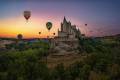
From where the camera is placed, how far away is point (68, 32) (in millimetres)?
89938

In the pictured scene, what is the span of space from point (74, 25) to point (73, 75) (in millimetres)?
67014

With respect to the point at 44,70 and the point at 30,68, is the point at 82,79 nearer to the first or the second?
the point at 44,70

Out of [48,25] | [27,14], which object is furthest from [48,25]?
[27,14]

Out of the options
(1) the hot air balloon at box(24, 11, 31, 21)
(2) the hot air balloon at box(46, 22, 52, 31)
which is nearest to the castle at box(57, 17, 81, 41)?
(2) the hot air balloon at box(46, 22, 52, 31)

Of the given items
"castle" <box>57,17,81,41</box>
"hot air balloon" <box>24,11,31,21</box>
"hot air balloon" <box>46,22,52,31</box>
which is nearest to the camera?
"hot air balloon" <box>24,11,31,21</box>

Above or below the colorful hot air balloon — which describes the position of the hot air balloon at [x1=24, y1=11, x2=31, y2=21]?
above

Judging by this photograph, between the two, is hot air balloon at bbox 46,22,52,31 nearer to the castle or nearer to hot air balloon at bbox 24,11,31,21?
the castle

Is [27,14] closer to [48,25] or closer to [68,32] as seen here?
[48,25]

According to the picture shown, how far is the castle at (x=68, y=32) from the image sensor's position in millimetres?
85325

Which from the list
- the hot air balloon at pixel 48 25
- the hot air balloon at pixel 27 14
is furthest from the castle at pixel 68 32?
the hot air balloon at pixel 27 14

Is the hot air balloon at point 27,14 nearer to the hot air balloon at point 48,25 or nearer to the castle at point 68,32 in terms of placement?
the hot air balloon at point 48,25

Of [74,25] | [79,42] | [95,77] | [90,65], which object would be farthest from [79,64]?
[74,25]

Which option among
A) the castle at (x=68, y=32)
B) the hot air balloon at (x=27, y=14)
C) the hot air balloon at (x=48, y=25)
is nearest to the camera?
the hot air balloon at (x=27, y=14)

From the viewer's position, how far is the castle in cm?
8532
